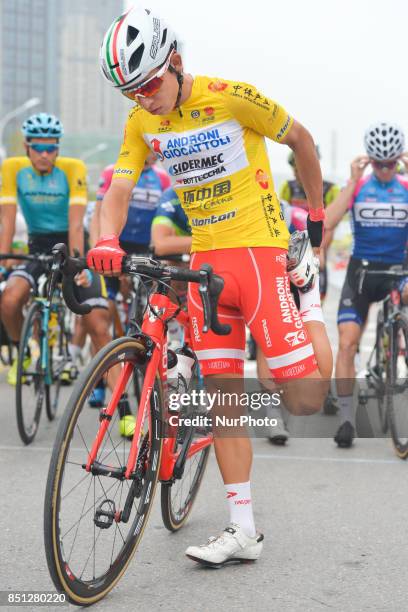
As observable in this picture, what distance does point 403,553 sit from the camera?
4340 millimetres

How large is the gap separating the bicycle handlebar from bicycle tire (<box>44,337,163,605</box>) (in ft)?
0.90

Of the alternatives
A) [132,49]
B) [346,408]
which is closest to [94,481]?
[132,49]

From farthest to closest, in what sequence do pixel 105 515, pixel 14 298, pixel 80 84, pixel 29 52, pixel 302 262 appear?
pixel 80 84 < pixel 29 52 < pixel 14 298 < pixel 302 262 < pixel 105 515

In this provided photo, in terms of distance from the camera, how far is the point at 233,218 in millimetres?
4176

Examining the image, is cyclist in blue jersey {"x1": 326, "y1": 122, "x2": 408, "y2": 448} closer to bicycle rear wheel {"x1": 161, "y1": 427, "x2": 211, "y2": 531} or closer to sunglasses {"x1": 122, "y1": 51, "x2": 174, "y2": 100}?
bicycle rear wheel {"x1": 161, "y1": 427, "x2": 211, "y2": 531}

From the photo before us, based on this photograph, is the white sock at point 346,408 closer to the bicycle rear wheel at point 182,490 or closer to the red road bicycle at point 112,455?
the bicycle rear wheel at point 182,490

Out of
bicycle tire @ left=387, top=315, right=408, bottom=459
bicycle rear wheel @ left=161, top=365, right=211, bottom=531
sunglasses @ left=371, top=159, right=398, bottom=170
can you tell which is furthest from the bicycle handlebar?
sunglasses @ left=371, top=159, right=398, bottom=170

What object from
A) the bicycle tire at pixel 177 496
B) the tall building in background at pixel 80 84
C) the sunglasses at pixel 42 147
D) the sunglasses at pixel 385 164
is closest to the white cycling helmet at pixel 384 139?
the sunglasses at pixel 385 164

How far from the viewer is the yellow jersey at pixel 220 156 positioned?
409 centimetres

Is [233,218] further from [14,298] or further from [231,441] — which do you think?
[14,298]

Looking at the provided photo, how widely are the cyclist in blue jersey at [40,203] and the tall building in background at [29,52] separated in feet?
480

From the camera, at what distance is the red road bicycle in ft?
11.2

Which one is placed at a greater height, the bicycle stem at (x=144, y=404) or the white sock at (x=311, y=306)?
the white sock at (x=311, y=306)

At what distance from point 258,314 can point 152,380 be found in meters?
0.58
